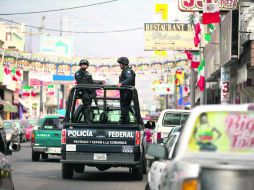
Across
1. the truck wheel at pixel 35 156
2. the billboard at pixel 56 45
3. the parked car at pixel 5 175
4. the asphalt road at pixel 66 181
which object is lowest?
the truck wheel at pixel 35 156

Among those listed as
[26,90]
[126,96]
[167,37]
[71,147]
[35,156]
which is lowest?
[35,156]

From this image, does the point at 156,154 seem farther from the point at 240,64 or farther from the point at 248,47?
the point at 240,64

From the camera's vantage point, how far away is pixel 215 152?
7.55 meters

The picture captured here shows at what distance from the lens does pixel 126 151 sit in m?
17.2

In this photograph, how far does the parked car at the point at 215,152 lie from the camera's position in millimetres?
6945

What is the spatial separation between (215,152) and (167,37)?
36.3 meters

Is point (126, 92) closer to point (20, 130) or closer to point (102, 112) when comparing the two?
point (102, 112)

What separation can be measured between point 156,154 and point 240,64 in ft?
59.4

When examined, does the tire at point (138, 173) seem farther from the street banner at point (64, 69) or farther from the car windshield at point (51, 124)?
the street banner at point (64, 69)

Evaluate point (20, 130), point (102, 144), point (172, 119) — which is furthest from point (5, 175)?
point (20, 130)

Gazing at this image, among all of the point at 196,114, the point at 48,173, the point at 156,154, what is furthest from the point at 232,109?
the point at 48,173

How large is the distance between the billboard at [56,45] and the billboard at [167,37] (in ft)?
238

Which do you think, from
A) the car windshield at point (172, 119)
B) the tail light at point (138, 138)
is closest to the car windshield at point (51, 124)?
the car windshield at point (172, 119)

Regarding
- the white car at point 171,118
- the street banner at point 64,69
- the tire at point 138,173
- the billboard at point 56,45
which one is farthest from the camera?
the billboard at point 56,45
